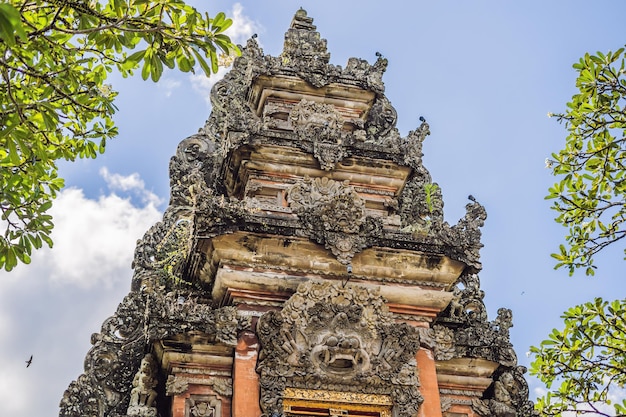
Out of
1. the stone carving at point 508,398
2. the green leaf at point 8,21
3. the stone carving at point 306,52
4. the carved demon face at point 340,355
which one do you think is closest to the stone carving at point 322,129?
the stone carving at point 306,52

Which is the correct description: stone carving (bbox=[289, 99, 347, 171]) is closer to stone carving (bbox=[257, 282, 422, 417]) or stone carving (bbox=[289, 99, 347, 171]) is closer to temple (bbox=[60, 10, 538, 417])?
temple (bbox=[60, 10, 538, 417])

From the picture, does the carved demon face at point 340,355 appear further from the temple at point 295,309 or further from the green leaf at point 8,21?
the green leaf at point 8,21

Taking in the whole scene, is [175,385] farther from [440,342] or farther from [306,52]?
[306,52]

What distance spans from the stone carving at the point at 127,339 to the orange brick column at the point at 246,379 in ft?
0.64

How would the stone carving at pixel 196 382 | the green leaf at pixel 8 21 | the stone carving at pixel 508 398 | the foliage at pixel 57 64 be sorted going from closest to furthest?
the green leaf at pixel 8 21
the foliage at pixel 57 64
the stone carving at pixel 196 382
the stone carving at pixel 508 398

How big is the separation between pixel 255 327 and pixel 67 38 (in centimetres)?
505

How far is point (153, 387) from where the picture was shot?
1110 cm

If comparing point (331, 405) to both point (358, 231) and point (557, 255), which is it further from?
point (557, 255)

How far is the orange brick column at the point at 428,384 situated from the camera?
11.4 m

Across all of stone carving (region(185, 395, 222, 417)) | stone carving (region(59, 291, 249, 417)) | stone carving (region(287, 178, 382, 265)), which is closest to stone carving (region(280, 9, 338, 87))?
stone carving (region(287, 178, 382, 265))

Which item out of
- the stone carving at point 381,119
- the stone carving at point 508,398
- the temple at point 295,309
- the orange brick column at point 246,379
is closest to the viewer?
the orange brick column at point 246,379

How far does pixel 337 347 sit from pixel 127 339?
336cm

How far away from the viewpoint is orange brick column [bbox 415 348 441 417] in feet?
37.4

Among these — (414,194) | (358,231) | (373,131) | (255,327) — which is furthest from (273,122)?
(255,327)
